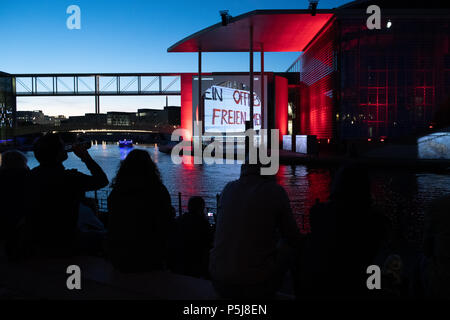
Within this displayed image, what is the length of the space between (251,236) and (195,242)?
1241 mm

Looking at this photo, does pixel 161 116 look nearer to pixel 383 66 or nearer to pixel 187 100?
pixel 187 100

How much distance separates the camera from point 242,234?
2496mm

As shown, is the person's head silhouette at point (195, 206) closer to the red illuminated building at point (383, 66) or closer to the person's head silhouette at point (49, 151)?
the person's head silhouette at point (49, 151)

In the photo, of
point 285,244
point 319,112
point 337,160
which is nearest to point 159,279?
point 285,244

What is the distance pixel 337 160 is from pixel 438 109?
913 centimetres

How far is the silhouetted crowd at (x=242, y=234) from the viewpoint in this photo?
7.77 ft

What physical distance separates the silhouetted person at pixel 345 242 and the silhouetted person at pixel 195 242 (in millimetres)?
1401

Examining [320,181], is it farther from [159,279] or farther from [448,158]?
[159,279]

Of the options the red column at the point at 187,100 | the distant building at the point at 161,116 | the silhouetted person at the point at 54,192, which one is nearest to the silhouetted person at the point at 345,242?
the silhouetted person at the point at 54,192

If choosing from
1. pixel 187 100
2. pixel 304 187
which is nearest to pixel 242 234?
pixel 304 187

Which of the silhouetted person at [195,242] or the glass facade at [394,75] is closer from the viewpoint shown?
the silhouetted person at [195,242]

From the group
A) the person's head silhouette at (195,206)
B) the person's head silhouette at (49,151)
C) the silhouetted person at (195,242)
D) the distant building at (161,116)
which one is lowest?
the silhouetted person at (195,242)

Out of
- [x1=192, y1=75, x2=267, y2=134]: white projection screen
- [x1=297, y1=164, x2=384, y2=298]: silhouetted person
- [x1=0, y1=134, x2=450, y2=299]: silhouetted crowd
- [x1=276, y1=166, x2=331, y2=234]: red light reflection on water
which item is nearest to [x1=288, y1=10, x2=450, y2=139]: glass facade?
[x1=276, y1=166, x2=331, y2=234]: red light reflection on water

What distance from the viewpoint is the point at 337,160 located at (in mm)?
23719
